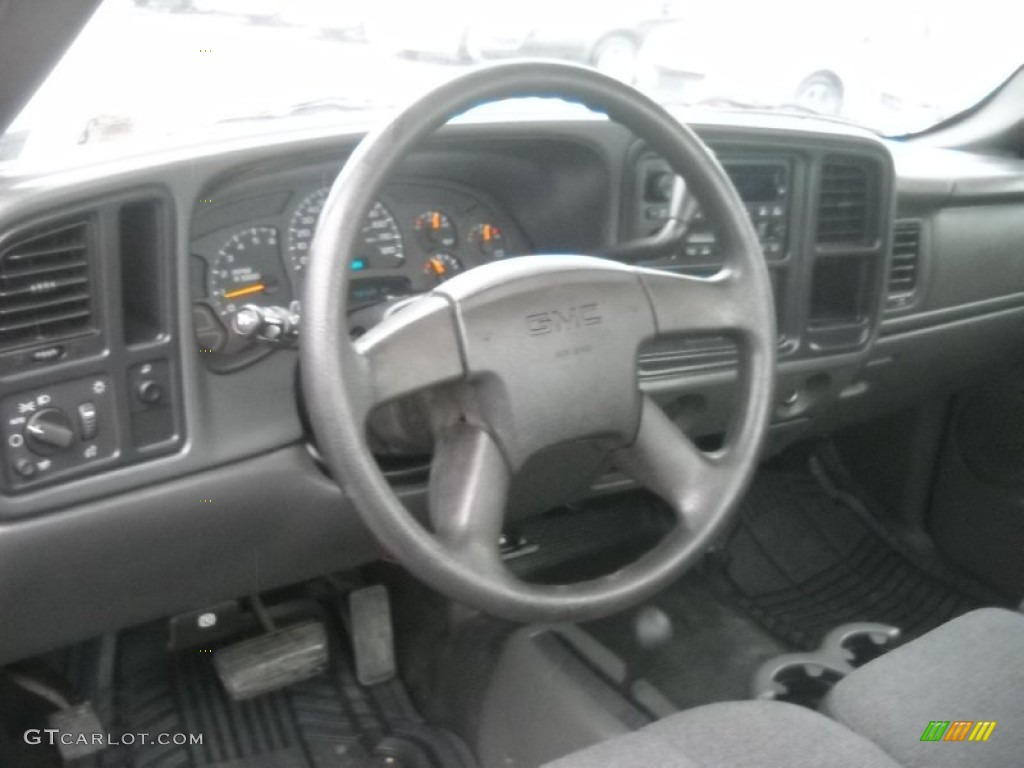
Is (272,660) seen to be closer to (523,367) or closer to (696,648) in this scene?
(696,648)

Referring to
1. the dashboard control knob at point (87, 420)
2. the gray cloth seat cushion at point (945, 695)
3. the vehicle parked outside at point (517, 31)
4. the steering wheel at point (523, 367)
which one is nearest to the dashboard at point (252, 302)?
the dashboard control knob at point (87, 420)

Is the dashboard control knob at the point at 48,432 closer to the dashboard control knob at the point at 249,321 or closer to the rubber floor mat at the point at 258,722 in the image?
the dashboard control knob at the point at 249,321

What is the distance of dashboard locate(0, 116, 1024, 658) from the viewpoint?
4.12 ft

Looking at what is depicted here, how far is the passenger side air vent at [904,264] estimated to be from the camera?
2.17m

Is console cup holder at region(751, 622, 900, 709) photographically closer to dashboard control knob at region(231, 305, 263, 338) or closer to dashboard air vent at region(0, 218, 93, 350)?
dashboard control knob at region(231, 305, 263, 338)

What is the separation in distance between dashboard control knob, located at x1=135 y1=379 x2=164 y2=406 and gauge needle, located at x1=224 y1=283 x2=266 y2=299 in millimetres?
160

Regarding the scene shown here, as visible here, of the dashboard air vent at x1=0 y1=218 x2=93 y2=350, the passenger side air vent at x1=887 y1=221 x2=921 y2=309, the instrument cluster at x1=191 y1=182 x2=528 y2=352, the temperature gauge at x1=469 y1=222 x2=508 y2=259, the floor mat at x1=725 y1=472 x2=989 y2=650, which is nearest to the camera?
the dashboard air vent at x1=0 y1=218 x2=93 y2=350

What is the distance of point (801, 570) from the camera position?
245cm

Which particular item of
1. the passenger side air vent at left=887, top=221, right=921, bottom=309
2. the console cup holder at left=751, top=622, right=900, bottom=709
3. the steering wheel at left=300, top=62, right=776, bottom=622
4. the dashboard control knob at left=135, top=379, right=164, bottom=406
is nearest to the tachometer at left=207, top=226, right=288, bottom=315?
the dashboard control knob at left=135, top=379, right=164, bottom=406

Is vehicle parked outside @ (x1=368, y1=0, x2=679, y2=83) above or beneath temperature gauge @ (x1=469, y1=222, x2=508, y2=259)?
above

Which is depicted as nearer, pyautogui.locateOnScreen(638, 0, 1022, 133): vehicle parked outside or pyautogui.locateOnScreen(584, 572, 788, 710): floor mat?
pyautogui.locateOnScreen(584, 572, 788, 710): floor mat

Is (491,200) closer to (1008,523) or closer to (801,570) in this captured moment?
(801,570)

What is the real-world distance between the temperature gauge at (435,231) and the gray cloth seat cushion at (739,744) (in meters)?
0.73

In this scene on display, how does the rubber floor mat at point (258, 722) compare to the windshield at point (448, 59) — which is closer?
the windshield at point (448, 59)
